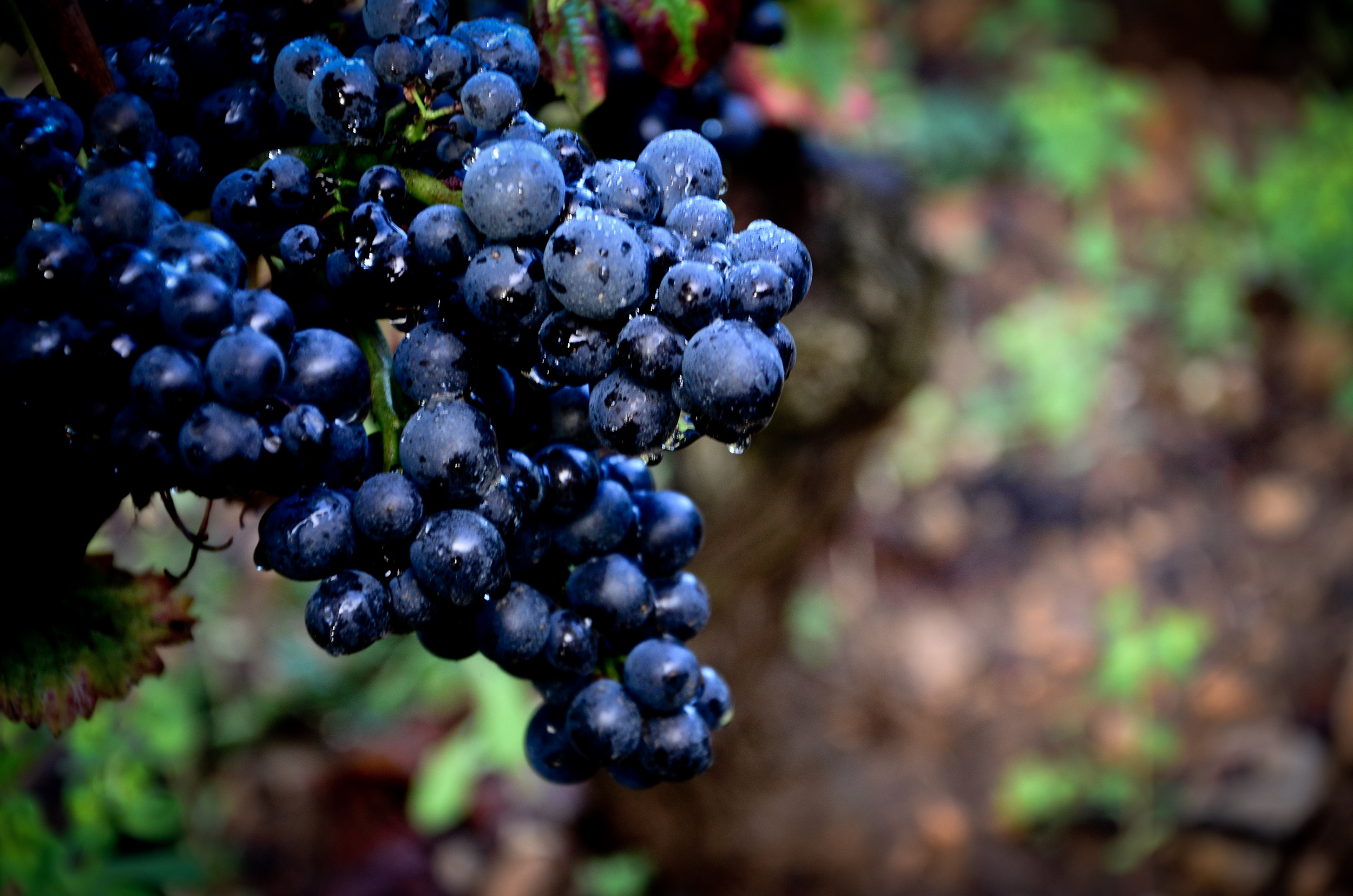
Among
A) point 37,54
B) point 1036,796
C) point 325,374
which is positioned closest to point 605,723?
point 325,374

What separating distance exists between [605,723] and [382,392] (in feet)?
0.75

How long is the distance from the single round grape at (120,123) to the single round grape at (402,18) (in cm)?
12

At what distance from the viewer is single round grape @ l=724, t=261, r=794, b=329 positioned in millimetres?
447

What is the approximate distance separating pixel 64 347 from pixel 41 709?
0.30m

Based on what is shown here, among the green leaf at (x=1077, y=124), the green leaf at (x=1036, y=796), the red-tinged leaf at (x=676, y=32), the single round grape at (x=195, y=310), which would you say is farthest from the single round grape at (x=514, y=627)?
the green leaf at (x=1077, y=124)

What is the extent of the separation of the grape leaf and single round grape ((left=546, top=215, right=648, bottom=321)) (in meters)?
0.39

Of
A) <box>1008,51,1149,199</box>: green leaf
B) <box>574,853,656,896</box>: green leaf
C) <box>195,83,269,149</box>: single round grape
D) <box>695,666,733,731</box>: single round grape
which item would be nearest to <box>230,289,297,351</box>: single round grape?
<box>195,83,269,149</box>: single round grape

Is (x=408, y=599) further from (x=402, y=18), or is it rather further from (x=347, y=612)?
(x=402, y=18)

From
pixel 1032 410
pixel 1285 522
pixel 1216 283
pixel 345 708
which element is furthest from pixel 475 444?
pixel 1216 283

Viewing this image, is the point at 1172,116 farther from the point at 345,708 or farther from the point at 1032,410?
the point at 345,708

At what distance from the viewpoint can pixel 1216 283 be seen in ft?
9.90

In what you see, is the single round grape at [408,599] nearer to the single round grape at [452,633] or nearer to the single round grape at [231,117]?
the single round grape at [452,633]

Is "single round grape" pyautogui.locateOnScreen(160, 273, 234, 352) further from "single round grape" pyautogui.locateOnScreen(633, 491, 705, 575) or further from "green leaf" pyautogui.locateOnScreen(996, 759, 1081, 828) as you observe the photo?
"green leaf" pyautogui.locateOnScreen(996, 759, 1081, 828)

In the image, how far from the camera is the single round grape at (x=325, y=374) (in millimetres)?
479
